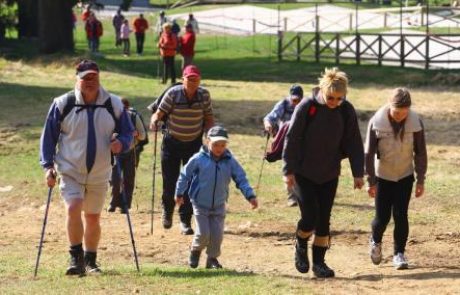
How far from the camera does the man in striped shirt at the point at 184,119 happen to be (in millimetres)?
12555

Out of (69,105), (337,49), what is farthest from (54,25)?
(69,105)

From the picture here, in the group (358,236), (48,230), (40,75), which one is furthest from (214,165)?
(40,75)

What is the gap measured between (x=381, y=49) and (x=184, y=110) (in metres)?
24.8

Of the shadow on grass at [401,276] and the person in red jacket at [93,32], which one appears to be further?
the person in red jacket at [93,32]

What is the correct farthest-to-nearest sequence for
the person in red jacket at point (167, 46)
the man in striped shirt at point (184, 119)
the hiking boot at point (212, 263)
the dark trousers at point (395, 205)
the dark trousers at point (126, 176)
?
the person in red jacket at point (167, 46)
the dark trousers at point (126, 176)
the man in striped shirt at point (184, 119)
the hiking boot at point (212, 263)
the dark trousers at point (395, 205)

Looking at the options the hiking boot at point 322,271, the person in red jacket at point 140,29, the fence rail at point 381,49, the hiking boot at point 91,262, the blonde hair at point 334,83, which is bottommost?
the hiking boot at point 322,271

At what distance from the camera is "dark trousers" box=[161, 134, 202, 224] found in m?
12.8

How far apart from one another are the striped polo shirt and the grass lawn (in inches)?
51.4

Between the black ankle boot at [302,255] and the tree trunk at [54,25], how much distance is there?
28.5 metres

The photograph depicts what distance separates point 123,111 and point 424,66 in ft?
87.9

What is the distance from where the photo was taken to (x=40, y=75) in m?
33.2

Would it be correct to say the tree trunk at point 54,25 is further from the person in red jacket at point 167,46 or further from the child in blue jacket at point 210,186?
the child in blue jacket at point 210,186

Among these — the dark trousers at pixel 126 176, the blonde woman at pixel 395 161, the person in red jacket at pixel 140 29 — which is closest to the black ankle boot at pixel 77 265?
the blonde woman at pixel 395 161

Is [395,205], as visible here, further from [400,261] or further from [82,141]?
[82,141]
